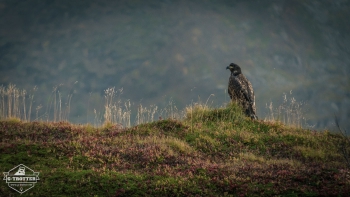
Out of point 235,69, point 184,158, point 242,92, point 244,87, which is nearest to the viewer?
point 184,158

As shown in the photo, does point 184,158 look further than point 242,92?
No

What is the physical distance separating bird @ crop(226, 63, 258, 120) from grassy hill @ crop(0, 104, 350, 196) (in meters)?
0.82

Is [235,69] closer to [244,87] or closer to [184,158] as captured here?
[244,87]

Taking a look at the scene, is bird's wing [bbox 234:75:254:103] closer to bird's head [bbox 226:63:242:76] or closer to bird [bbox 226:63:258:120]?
bird [bbox 226:63:258:120]

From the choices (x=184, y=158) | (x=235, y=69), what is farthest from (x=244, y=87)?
(x=184, y=158)

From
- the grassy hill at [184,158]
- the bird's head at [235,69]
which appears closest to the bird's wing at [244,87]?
the bird's head at [235,69]

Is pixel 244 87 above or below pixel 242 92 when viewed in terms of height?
above

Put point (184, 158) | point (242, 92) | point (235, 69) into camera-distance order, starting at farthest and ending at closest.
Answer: point (235, 69) → point (242, 92) → point (184, 158)

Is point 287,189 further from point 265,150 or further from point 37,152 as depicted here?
point 37,152

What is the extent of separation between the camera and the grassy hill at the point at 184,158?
9273 millimetres

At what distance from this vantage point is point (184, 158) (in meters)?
13.1

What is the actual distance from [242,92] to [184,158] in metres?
9.62

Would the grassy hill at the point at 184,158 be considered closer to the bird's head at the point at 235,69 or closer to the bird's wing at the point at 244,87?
the bird's wing at the point at 244,87

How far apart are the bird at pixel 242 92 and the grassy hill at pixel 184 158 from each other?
2.69 ft
